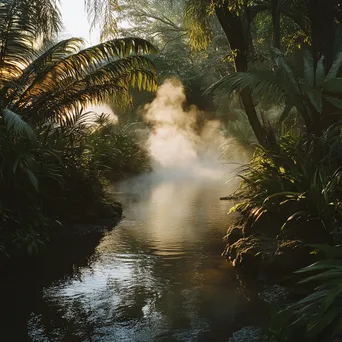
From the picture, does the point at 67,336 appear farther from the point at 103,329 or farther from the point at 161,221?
the point at 161,221

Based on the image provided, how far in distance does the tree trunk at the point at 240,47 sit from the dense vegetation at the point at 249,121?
0.07ft

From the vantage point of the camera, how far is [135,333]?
421 centimetres

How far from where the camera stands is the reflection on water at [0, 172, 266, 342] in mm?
4285

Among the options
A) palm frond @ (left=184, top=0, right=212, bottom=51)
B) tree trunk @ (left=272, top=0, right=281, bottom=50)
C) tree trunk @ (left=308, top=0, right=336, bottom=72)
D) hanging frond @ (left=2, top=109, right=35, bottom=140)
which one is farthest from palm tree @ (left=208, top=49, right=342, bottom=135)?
palm frond @ (left=184, top=0, right=212, bottom=51)

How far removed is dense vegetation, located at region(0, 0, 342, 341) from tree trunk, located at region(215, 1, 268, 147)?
2 cm

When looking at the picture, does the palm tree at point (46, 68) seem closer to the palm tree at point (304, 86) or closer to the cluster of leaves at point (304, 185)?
the palm tree at point (304, 86)

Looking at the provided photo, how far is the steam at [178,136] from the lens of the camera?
23.1 m

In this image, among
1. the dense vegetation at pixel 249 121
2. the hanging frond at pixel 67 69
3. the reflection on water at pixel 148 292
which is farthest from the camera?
the hanging frond at pixel 67 69

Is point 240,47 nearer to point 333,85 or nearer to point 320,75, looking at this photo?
point 320,75

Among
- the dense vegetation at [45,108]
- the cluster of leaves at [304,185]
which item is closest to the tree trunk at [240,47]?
the cluster of leaves at [304,185]

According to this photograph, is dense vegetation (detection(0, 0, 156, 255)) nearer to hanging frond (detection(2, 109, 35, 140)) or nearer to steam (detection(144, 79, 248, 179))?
hanging frond (detection(2, 109, 35, 140))

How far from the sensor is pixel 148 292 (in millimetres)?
5289

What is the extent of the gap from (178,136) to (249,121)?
701 inches

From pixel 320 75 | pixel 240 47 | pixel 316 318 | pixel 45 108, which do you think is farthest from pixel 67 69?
pixel 316 318
